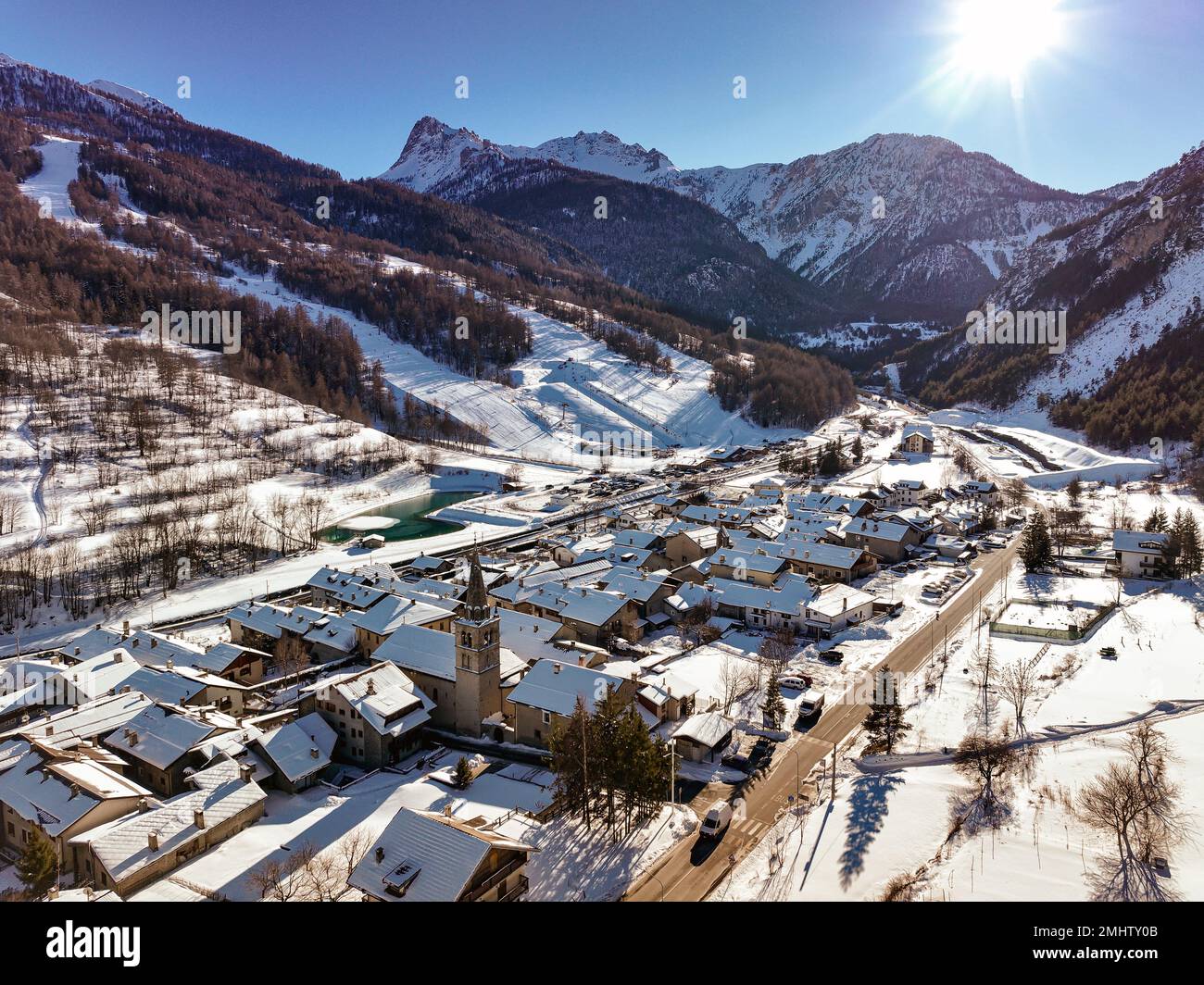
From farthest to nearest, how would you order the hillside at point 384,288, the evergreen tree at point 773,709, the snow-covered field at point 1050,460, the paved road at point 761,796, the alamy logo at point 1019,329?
the hillside at point 384,288, the alamy logo at point 1019,329, the snow-covered field at point 1050,460, the evergreen tree at point 773,709, the paved road at point 761,796

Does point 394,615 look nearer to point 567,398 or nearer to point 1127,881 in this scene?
point 1127,881

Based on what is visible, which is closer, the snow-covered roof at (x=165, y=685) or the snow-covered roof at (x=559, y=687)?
the snow-covered roof at (x=559, y=687)

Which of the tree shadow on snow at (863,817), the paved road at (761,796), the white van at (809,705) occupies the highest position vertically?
the white van at (809,705)

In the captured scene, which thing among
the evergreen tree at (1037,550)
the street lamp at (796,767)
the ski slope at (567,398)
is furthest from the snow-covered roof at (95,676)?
the ski slope at (567,398)

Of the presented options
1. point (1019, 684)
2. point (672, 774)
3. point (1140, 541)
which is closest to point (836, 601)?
point (1019, 684)

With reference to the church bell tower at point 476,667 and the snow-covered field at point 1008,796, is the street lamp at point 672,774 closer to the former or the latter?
the snow-covered field at point 1008,796

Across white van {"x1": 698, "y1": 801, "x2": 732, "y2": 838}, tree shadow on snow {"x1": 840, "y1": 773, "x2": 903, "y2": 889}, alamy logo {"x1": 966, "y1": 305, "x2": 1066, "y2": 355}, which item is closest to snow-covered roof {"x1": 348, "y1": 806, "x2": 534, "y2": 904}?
white van {"x1": 698, "y1": 801, "x2": 732, "y2": 838}
